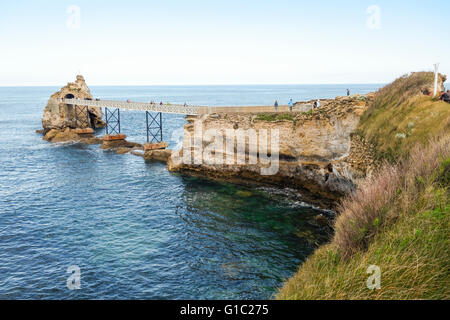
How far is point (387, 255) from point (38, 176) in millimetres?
38704

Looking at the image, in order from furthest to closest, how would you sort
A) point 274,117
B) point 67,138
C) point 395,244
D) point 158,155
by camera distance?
point 67,138 < point 158,155 < point 274,117 < point 395,244

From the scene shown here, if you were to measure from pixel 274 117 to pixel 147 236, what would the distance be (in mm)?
18175

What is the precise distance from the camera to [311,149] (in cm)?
3256

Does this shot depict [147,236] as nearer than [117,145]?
Yes

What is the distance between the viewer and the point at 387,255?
9.93 meters

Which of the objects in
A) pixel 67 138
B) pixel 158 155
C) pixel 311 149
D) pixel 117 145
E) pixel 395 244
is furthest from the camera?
pixel 67 138

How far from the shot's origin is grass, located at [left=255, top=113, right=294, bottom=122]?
3438cm

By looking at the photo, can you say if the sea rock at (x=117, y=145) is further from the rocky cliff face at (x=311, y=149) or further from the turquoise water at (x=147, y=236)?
the rocky cliff face at (x=311, y=149)

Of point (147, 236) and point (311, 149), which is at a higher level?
point (311, 149)

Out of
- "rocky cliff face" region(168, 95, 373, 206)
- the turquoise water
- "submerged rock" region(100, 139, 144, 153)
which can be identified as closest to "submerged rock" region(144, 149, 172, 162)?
the turquoise water

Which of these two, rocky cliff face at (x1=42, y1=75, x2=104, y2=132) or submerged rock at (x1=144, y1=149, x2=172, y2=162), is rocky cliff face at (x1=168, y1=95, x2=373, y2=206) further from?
rocky cliff face at (x1=42, y1=75, x2=104, y2=132)

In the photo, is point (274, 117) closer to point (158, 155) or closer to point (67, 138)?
point (158, 155)

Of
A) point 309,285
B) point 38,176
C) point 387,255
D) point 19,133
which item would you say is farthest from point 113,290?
point 19,133

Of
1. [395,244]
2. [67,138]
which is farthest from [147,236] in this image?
[67,138]
